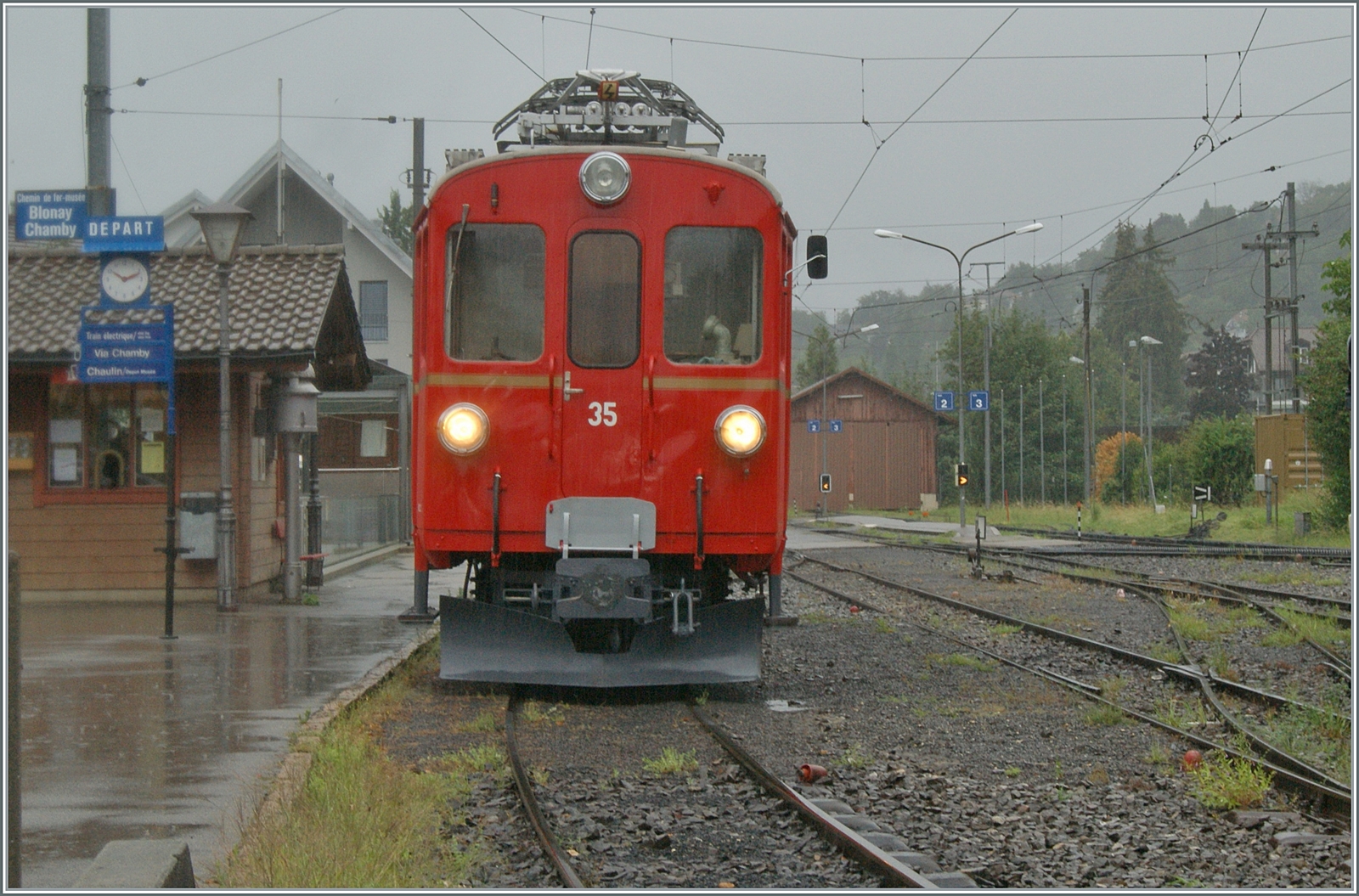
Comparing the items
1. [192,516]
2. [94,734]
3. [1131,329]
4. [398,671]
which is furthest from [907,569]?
[1131,329]

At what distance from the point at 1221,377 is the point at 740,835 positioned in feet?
340

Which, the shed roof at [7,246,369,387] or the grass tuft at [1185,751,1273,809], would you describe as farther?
the shed roof at [7,246,369,387]

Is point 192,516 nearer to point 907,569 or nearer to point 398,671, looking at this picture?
point 398,671

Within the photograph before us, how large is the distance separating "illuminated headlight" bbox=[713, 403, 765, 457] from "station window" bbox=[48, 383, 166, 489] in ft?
25.3

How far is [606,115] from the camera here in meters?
9.09

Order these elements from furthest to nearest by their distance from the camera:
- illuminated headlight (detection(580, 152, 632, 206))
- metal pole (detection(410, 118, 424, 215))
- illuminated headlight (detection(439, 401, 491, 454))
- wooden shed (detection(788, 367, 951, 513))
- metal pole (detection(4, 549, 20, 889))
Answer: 1. wooden shed (detection(788, 367, 951, 513))
2. metal pole (detection(410, 118, 424, 215))
3. illuminated headlight (detection(580, 152, 632, 206))
4. illuminated headlight (detection(439, 401, 491, 454))
5. metal pole (detection(4, 549, 20, 889))

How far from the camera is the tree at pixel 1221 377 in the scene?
333 ft

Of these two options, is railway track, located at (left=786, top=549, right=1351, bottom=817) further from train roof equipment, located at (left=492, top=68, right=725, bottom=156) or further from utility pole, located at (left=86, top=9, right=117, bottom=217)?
utility pole, located at (left=86, top=9, right=117, bottom=217)

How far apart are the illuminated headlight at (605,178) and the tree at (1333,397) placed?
72.1ft

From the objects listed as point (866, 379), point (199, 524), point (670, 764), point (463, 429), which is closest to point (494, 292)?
point (463, 429)

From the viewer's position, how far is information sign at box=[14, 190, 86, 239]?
10.9 m

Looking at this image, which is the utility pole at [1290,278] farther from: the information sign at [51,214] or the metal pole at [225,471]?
the information sign at [51,214]

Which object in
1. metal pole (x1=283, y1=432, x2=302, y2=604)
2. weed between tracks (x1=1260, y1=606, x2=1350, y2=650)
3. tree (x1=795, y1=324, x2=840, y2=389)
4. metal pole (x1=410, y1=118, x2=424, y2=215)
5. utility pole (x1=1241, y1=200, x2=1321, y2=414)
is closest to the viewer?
weed between tracks (x1=1260, y1=606, x2=1350, y2=650)

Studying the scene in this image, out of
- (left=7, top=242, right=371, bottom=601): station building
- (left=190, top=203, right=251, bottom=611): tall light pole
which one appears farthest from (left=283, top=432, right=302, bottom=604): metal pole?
(left=190, top=203, right=251, bottom=611): tall light pole
